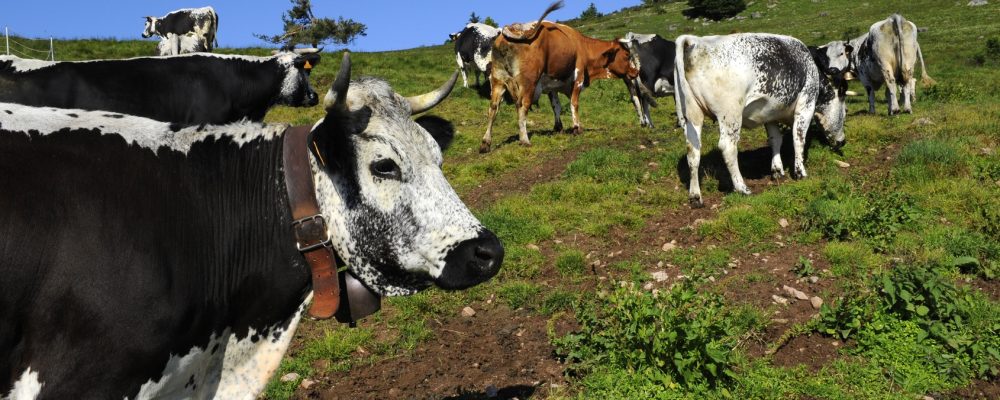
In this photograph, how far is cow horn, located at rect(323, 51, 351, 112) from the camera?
264 centimetres

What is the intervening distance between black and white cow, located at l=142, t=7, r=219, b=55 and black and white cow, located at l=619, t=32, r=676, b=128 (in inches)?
561

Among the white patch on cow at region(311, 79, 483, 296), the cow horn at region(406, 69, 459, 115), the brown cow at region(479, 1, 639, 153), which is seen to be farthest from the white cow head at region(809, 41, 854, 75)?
the white patch on cow at region(311, 79, 483, 296)

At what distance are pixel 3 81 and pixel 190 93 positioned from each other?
1.81 meters

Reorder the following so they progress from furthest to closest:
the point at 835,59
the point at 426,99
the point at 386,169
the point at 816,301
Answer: the point at 835,59 < the point at 816,301 < the point at 426,99 < the point at 386,169

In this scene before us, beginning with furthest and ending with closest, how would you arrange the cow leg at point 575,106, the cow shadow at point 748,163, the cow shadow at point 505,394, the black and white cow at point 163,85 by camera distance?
1. the cow leg at point 575,106
2. the cow shadow at point 748,163
3. the black and white cow at point 163,85
4. the cow shadow at point 505,394

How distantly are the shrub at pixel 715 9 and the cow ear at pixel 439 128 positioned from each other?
51928 millimetres

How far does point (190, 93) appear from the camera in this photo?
343 inches

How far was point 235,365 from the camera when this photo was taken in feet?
10.1

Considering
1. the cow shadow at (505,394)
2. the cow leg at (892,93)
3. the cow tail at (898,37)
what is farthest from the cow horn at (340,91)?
the cow tail at (898,37)

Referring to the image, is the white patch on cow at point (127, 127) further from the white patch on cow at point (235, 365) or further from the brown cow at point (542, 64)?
the brown cow at point (542, 64)

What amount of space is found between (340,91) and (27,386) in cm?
133

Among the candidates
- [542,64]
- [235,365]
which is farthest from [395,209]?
[542,64]

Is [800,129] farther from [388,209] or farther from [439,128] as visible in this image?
[388,209]

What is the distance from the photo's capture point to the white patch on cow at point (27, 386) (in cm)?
234
